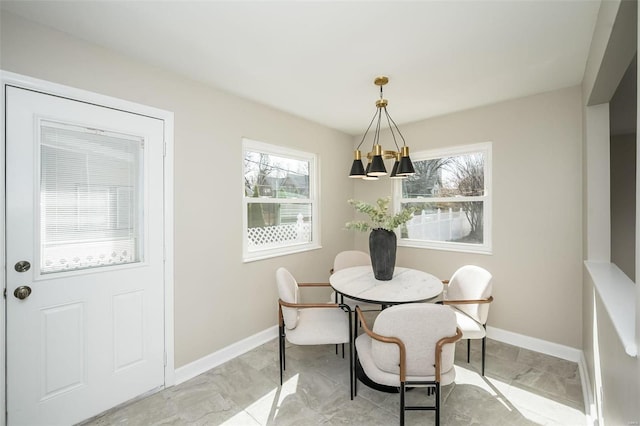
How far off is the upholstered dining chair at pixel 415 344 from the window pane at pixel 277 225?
1.84 metres

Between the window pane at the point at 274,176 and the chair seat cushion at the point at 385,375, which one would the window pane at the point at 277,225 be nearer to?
the window pane at the point at 274,176

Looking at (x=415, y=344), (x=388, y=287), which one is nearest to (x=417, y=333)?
(x=415, y=344)

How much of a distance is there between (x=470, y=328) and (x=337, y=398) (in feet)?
3.84

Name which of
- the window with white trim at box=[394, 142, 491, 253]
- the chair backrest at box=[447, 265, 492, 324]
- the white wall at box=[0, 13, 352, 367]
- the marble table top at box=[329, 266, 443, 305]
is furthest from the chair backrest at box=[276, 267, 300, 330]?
the window with white trim at box=[394, 142, 491, 253]

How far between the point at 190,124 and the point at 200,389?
2.21m

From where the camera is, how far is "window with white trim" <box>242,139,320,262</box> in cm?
302

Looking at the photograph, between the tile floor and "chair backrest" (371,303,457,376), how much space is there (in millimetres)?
585

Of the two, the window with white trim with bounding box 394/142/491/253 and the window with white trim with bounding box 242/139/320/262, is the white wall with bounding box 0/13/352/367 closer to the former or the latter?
the window with white trim with bounding box 242/139/320/262

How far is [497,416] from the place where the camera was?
1903mm

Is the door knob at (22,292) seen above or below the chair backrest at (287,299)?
above

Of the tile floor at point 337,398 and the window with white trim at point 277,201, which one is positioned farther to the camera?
the window with white trim at point 277,201

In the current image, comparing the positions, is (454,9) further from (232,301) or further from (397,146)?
(232,301)

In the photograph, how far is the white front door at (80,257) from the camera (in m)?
1.65

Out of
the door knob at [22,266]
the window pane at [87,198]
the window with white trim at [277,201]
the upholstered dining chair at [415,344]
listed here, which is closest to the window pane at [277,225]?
the window with white trim at [277,201]
